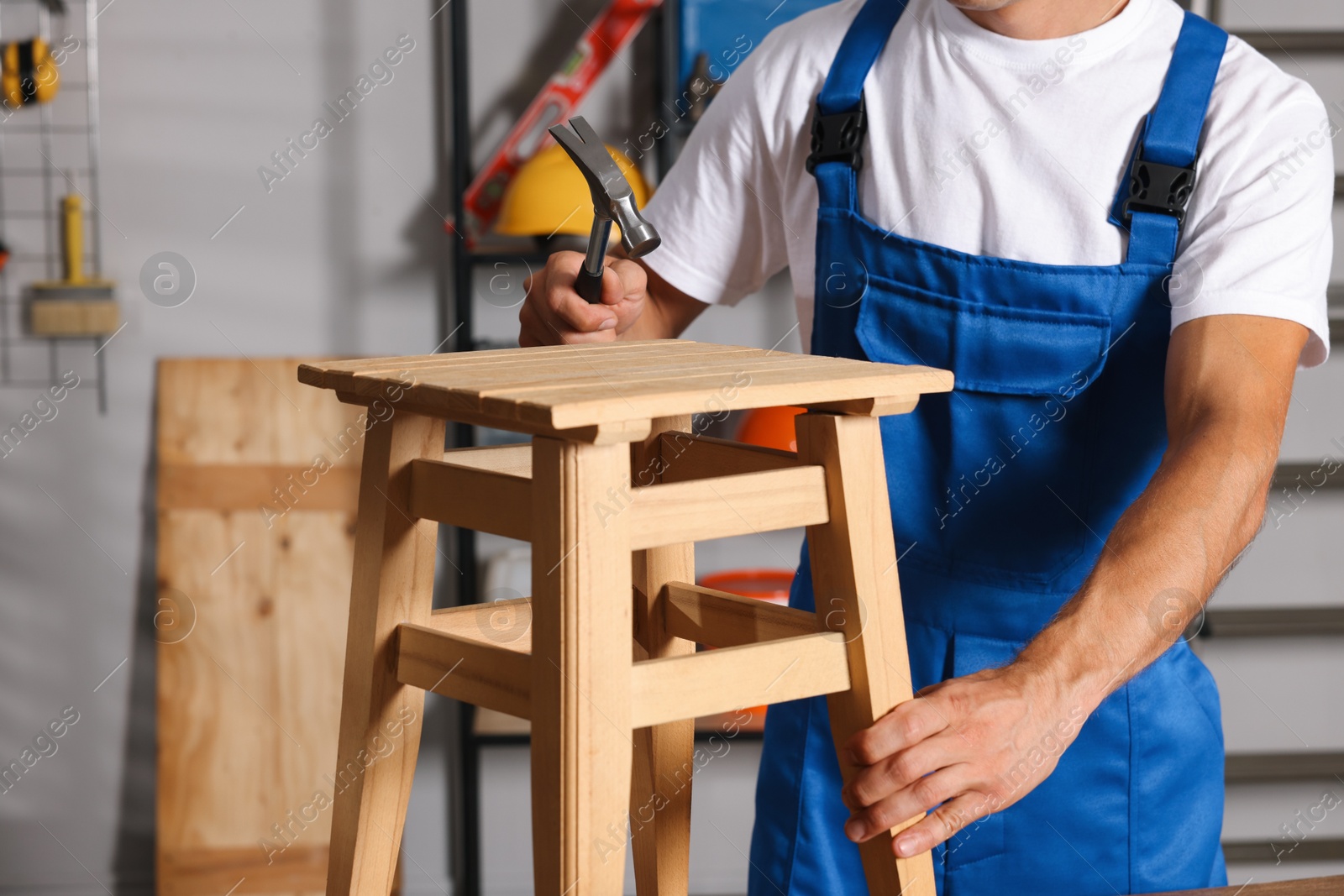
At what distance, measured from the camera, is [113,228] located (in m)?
2.29

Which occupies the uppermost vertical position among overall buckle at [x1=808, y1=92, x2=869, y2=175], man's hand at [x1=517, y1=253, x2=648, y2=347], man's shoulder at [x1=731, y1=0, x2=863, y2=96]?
man's shoulder at [x1=731, y1=0, x2=863, y2=96]

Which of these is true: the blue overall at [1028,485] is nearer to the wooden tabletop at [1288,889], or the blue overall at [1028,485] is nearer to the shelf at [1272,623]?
the wooden tabletop at [1288,889]

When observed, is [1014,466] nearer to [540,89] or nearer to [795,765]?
[795,765]

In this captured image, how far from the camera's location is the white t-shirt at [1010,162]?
3.18ft

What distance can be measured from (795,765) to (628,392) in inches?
25.1

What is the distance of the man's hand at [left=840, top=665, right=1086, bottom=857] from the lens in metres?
0.72

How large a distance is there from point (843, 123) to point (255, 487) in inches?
63.8

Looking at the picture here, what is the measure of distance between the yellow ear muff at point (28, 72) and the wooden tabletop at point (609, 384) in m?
1.81

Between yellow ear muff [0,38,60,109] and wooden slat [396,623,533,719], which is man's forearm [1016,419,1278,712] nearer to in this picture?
wooden slat [396,623,533,719]

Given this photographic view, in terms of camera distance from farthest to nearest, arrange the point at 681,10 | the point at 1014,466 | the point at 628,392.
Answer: the point at 681,10 < the point at 1014,466 < the point at 628,392

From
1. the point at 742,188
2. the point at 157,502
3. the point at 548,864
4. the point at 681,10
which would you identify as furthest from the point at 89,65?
the point at 548,864

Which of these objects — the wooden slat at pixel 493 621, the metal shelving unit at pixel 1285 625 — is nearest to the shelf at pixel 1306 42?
the metal shelving unit at pixel 1285 625

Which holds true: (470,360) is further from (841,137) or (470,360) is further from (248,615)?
(248,615)

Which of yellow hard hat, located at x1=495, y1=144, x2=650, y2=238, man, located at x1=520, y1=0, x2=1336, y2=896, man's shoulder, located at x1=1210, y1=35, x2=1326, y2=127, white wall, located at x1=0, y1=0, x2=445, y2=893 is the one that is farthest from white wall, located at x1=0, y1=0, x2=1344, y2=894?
man's shoulder, located at x1=1210, y1=35, x2=1326, y2=127
